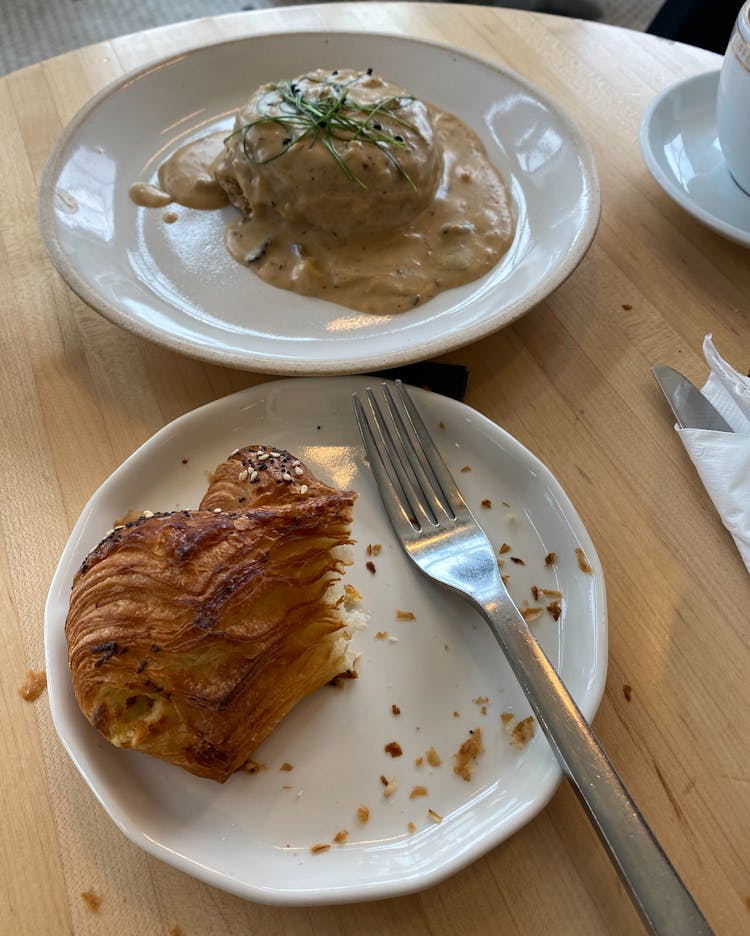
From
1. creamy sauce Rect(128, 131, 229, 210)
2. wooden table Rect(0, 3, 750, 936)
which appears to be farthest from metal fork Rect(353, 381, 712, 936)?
creamy sauce Rect(128, 131, 229, 210)

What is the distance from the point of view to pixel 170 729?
77 cm

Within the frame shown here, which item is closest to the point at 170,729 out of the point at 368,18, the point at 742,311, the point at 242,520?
the point at 242,520

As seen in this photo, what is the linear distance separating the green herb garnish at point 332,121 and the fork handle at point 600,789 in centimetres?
95

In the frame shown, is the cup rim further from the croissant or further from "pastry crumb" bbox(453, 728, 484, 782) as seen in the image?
"pastry crumb" bbox(453, 728, 484, 782)

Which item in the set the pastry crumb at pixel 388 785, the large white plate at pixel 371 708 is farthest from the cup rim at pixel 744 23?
the pastry crumb at pixel 388 785

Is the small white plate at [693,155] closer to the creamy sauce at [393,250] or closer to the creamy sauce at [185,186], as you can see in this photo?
the creamy sauce at [393,250]

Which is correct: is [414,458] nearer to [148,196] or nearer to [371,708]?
[371,708]

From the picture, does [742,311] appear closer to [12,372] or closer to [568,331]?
[568,331]

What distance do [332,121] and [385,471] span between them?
764 mm

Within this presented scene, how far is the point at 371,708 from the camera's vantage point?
2.87 ft

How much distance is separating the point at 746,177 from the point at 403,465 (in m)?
0.95

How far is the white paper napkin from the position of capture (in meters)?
1.02

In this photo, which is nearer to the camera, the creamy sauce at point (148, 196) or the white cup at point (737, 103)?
the white cup at point (737, 103)

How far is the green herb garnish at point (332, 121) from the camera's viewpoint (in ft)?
4.64
